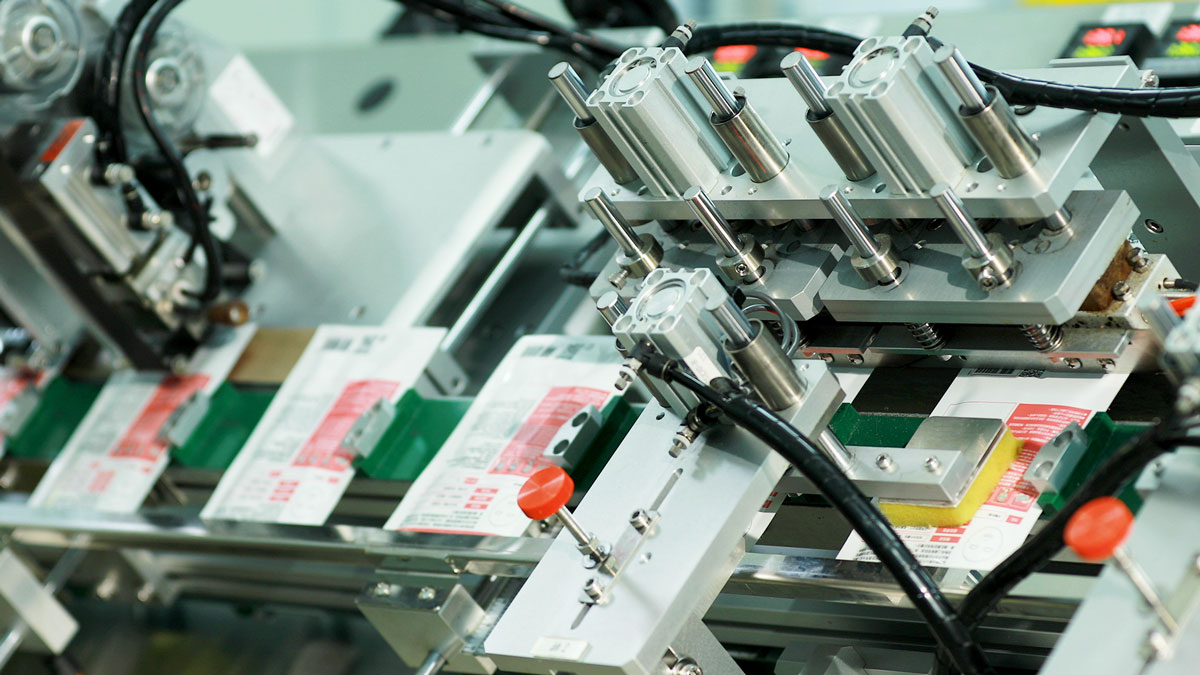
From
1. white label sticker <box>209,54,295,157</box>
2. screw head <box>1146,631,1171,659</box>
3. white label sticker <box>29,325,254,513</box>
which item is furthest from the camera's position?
white label sticker <box>209,54,295,157</box>

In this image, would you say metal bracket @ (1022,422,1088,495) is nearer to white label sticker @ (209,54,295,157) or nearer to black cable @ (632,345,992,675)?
black cable @ (632,345,992,675)

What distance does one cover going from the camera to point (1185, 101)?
1168mm

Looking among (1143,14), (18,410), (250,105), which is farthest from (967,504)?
(18,410)

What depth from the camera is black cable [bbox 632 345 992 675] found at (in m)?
1.13

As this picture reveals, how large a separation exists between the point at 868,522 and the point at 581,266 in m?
0.90

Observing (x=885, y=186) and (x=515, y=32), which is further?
(x=515, y=32)

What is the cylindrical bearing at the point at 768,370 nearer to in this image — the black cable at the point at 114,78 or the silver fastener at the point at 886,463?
the silver fastener at the point at 886,463

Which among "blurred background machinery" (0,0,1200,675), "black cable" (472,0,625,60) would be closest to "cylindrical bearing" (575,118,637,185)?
"blurred background machinery" (0,0,1200,675)

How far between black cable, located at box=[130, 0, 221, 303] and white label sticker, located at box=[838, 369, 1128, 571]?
3.75 ft

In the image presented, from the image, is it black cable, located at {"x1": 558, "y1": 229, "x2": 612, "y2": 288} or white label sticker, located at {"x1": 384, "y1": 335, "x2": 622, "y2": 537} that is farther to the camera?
black cable, located at {"x1": 558, "y1": 229, "x2": 612, "y2": 288}

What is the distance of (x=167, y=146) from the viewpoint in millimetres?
1976

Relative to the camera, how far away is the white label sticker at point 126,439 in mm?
2039

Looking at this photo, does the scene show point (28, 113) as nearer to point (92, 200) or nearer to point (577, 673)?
point (92, 200)

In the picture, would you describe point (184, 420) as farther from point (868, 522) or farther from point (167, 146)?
point (868, 522)
